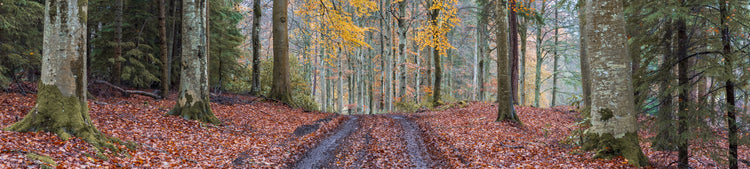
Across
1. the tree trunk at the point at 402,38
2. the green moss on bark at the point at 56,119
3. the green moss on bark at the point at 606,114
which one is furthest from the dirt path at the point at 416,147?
the tree trunk at the point at 402,38

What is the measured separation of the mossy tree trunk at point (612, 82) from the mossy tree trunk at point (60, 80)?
8.14m

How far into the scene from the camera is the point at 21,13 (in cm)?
949

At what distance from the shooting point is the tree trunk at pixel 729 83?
583cm

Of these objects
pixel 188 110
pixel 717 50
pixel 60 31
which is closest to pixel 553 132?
pixel 717 50

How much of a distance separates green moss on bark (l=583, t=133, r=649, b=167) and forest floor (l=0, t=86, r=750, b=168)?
19 cm

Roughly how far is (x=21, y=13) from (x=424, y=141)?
10.5m

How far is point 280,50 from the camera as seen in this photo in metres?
15.8

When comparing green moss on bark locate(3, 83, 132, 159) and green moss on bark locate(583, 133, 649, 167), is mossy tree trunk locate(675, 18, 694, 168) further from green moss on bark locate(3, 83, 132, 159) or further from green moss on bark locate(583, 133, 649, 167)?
green moss on bark locate(3, 83, 132, 159)

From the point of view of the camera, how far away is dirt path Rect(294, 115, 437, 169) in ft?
21.7

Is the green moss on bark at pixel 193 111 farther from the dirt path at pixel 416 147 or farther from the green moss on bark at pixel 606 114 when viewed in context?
the green moss on bark at pixel 606 114

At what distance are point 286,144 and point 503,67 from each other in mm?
7126

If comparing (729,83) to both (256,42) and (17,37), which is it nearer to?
(256,42)

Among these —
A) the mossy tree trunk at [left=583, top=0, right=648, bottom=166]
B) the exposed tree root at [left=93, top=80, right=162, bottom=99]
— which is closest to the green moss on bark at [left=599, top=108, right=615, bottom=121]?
the mossy tree trunk at [left=583, top=0, right=648, bottom=166]

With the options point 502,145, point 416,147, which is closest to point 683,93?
point 502,145
